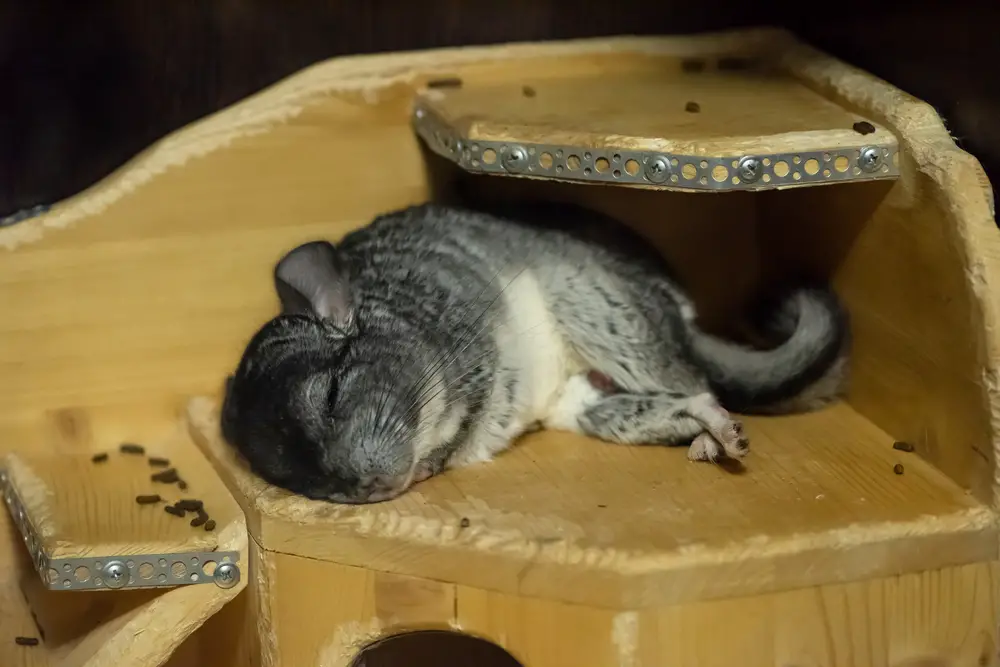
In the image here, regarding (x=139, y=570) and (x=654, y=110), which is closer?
(x=139, y=570)

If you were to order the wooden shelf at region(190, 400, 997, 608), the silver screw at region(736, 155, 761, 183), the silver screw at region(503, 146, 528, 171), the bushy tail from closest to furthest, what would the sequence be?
1. the wooden shelf at region(190, 400, 997, 608)
2. the silver screw at region(736, 155, 761, 183)
3. the silver screw at region(503, 146, 528, 171)
4. the bushy tail

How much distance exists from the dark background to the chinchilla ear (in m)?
0.40

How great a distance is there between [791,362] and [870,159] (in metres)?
0.29

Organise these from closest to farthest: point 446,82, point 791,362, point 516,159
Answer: point 516,159
point 791,362
point 446,82

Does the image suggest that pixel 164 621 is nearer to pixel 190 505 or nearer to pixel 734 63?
pixel 190 505

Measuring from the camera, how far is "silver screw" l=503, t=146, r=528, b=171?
132 cm

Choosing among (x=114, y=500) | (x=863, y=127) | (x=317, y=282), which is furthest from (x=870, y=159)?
(x=114, y=500)

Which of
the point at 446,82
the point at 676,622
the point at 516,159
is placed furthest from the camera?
the point at 446,82

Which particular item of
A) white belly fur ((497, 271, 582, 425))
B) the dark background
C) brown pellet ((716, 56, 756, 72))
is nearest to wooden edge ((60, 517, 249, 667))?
white belly fur ((497, 271, 582, 425))

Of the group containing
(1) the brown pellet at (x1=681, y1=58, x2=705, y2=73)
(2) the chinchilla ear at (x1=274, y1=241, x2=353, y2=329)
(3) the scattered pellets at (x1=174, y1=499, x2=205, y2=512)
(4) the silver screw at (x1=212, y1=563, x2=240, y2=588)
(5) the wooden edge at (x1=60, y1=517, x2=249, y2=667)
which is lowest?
(5) the wooden edge at (x1=60, y1=517, x2=249, y2=667)

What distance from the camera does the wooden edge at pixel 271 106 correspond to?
1.45 metres

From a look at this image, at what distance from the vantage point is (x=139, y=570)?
49.7 inches

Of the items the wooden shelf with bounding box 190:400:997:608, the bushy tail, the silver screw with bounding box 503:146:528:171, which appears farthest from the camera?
the bushy tail

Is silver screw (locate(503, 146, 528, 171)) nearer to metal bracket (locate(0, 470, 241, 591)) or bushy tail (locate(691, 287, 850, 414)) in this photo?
bushy tail (locate(691, 287, 850, 414))
